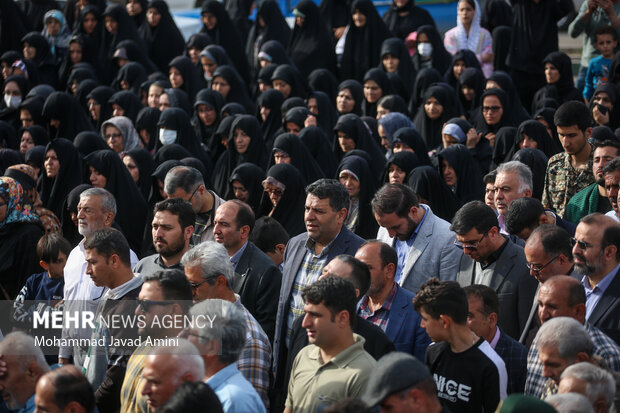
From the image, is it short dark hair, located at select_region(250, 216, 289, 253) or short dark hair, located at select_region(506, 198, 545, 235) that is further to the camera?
short dark hair, located at select_region(250, 216, 289, 253)

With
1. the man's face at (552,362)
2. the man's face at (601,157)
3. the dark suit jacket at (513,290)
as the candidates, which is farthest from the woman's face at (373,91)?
the man's face at (552,362)

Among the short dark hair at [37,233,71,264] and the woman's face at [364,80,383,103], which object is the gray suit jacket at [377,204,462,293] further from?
the woman's face at [364,80,383,103]

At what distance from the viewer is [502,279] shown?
596 cm

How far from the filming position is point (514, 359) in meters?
5.11

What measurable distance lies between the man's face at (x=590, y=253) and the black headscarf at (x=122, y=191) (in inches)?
172

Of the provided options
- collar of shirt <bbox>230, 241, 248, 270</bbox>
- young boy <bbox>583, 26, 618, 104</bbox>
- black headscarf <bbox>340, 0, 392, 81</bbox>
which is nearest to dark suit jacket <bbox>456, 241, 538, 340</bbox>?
collar of shirt <bbox>230, 241, 248, 270</bbox>

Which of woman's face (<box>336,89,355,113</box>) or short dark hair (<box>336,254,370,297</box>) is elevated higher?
short dark hair (<box>336,254,370,297</box>)

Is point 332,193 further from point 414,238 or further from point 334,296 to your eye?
point 334,296

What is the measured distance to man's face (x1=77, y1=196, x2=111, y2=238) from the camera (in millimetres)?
7004

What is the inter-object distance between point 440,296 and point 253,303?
1.74 meters

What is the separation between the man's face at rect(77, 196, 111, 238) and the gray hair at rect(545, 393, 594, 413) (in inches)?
154

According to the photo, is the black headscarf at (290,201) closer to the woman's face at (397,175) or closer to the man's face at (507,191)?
the woman's face at (397,175)

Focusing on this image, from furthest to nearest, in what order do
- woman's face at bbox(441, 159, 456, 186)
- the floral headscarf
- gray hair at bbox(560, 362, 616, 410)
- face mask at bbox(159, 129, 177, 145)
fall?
face mask at bbox(159, 129, 177, 145) < woman's face at bbox(441, 159, 456, 186) < the floral headscarf < gray hair at bbox(560, 362, 616, 410)

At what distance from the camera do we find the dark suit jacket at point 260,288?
6273 millimetres
